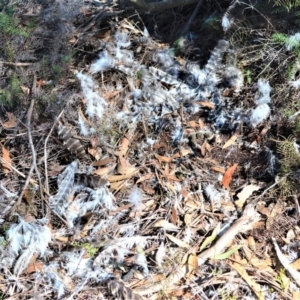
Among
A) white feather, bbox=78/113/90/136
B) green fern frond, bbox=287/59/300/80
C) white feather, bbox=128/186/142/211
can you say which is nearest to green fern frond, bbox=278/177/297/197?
green fern frond, bbox=287/59/300/80

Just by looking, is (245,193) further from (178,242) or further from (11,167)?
(11,167)

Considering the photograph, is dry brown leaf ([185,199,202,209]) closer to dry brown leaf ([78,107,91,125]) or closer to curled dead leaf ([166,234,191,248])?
curled dead leaf ([166,234,191,248])

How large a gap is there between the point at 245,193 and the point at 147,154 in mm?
540

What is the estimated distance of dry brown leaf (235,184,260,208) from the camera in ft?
8.14

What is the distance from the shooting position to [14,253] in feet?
7.64

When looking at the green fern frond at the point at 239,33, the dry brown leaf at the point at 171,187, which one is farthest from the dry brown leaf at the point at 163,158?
the green fern frond at the point at 239,33

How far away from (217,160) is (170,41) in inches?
33.8

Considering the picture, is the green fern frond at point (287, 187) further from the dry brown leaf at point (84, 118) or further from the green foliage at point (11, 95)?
the green foliage at point (11, 95)

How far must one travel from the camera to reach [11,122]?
2662mm

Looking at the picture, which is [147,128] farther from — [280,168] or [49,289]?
[49,289]

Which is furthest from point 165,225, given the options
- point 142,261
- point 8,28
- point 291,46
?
point 8,28

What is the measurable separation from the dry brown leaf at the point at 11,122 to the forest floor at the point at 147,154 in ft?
0.04

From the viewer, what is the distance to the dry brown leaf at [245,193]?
8.14ft

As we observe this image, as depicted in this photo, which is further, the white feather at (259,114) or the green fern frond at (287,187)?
the white feather at (259,114)
